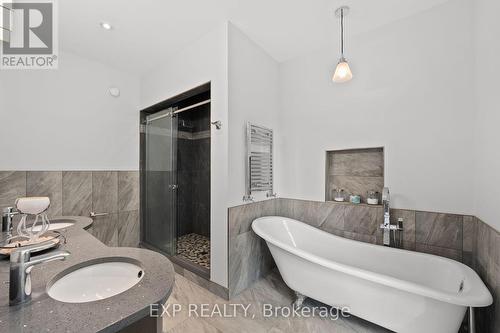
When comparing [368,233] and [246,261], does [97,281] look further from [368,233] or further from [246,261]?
[368,233]

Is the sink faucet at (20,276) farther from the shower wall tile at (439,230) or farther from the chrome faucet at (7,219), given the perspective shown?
the shower wall tile at (439,230)

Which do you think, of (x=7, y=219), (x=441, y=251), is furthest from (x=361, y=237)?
(x=7, y=219)

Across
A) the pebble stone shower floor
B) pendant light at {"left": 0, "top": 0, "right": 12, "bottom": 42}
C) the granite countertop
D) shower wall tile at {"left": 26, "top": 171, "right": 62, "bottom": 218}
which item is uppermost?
pendant light at {"left": 0, "top": 0, "right": 12, "bottom": 42}

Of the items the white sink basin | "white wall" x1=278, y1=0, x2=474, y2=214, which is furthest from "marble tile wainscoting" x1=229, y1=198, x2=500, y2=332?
the white sink basin

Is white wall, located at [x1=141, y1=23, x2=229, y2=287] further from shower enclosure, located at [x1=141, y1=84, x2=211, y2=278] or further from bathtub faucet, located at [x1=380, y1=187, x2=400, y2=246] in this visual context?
bathtub faucet, located at [x1=380, y1=187, x2=400, y2=246]

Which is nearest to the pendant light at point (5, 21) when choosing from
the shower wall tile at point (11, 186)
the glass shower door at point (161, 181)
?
the shower wall tile at point (11, 186)

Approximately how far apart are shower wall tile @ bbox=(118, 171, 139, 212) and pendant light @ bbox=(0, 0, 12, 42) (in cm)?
163

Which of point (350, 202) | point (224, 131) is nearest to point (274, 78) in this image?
point (224, 131)

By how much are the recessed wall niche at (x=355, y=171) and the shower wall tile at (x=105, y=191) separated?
8.85ft

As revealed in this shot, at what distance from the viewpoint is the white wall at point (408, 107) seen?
5.42 feet

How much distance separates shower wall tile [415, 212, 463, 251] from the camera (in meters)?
1.65

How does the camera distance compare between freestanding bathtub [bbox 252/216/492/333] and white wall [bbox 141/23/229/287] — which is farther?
white wall [bbox 141/23/229/287]

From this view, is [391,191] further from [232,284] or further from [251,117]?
[232,284]

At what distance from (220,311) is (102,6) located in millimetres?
2788
